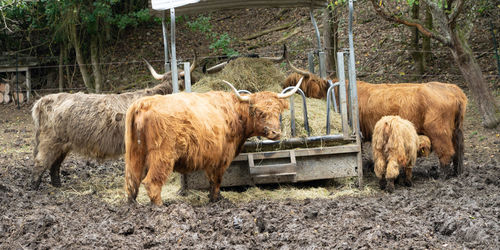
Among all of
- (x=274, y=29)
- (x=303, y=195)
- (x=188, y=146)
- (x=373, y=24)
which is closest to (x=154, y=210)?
(x=188, y=146)

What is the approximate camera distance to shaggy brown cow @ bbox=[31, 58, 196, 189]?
789 cm

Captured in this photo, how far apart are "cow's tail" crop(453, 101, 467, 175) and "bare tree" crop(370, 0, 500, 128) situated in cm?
213

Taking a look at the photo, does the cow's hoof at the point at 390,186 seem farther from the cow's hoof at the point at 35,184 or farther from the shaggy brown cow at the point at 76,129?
the cow's hoof at the point at 35,184

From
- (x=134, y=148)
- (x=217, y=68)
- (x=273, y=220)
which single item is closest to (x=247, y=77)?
(x=217, y=68)

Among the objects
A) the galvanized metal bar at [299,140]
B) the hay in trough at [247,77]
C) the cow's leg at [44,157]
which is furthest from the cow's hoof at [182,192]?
the cow's leg at [44,157]

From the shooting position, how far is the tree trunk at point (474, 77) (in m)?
9.92

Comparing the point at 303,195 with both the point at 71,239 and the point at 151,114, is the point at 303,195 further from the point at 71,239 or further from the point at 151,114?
the point at 71,239

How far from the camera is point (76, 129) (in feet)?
25.9

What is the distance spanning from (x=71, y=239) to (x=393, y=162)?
13.2ft

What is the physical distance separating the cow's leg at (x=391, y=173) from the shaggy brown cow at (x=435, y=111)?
1.02 metres

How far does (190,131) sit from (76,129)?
2661mm

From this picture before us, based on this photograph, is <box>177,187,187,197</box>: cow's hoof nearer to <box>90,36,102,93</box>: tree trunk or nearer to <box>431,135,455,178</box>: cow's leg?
<box>431,135,455,178</box>: cow's leg

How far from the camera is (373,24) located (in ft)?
54.7

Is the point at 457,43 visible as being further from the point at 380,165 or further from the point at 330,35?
the point at 380,165
